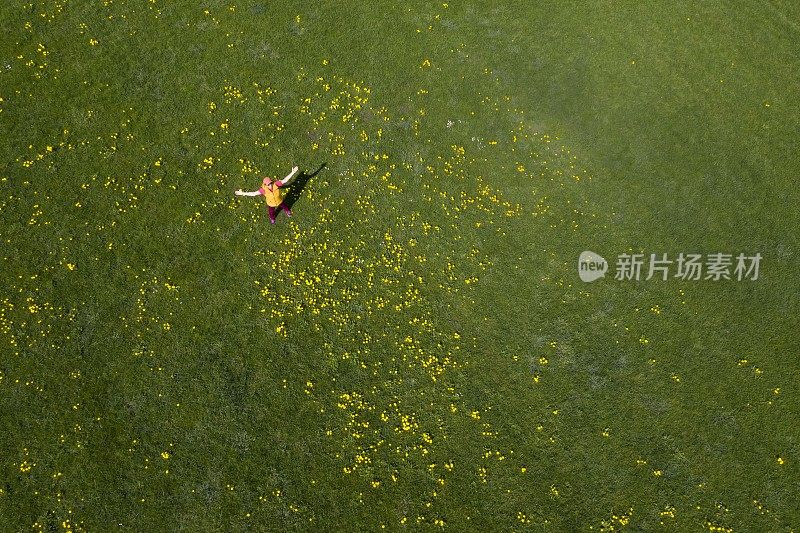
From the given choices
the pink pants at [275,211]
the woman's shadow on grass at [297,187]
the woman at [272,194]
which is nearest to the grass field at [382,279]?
the woman's shadow on grass at [297,187]

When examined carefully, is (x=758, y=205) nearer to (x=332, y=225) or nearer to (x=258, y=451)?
(x=332, y=225)

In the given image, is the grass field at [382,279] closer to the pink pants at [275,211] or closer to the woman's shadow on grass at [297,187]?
the woman's shadow on grass at [297,187]

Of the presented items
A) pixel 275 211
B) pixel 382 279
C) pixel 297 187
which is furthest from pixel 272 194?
pixel 382 279

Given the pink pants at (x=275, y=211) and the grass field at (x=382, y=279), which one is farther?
the pink pants at (x=275, y=211)

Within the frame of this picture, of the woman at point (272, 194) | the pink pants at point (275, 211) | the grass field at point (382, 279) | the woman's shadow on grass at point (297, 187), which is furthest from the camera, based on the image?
the woman's shadow on grass at point (297, 187)

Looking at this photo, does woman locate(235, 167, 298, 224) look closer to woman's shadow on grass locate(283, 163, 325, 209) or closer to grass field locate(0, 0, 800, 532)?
woman's shadow on grass locate(283, 163, 325, 209)

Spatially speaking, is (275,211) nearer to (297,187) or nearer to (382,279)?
(297,187)
